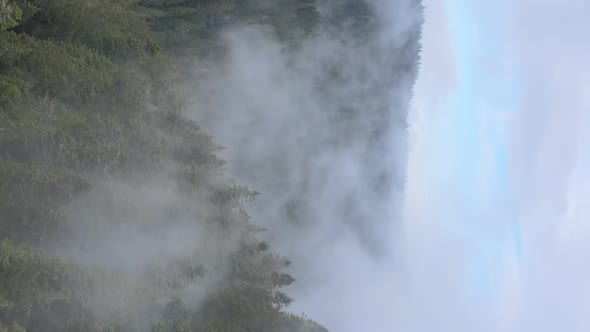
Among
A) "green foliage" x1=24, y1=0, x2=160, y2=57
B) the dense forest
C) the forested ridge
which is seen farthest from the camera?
"green foliage" x1=24, y1=0, x2=160, y2=57

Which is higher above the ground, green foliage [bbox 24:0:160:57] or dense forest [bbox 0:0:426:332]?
green foliage [bbox 24:0:160:57]

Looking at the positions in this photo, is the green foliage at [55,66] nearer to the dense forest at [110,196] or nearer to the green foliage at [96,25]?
the dense forest at [110,196]

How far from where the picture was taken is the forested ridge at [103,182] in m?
19.6

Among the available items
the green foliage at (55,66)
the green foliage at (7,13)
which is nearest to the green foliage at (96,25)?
the green foliage at (55,66)

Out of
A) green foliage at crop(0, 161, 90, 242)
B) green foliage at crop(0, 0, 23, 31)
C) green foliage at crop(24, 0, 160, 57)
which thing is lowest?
green foliage at crop(0, 161, 90, 242)

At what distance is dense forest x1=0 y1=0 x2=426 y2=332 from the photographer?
19.7 m

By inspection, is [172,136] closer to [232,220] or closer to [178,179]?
[178,179]

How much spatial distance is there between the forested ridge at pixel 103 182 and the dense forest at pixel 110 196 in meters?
0.05

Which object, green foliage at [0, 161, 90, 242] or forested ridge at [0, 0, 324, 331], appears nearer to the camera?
forested ridge at [0, 0, 324, 331]

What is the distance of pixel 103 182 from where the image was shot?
918 inches

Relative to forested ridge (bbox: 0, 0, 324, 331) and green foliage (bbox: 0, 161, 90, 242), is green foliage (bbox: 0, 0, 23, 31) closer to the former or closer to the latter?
forested ridge (bbox: 0, 0, 324, 331)

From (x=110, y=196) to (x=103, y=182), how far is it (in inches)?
22.1

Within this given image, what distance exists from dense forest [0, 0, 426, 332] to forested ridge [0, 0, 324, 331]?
49 millimetres

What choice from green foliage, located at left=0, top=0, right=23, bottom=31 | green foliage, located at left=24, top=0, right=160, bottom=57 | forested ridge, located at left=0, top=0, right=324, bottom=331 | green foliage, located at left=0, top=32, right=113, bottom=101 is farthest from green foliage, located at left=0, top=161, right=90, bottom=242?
green foliage, located at left=24, top=0, right=160, bottom=57
